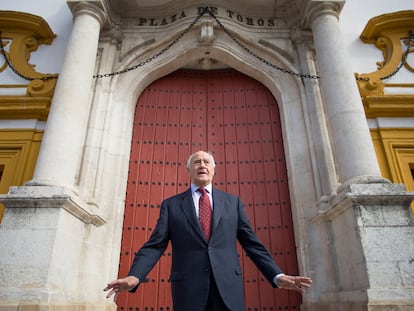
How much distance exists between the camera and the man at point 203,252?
5.77 feet

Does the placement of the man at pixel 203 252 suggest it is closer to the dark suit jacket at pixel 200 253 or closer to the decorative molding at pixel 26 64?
the dark suit jacket at pixel 200 253

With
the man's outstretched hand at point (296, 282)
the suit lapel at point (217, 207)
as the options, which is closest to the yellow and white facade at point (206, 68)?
the man's outstretched hand at point (296, 282)

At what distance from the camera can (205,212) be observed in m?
2.07

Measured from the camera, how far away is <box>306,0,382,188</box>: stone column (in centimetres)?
394

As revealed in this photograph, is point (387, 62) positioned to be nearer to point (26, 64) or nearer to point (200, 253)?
point (200, 253)

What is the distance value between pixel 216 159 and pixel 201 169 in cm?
321

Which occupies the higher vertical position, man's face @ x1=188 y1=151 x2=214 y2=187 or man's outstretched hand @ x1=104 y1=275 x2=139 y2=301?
man's face @ x1=188 y1=151 x2=214 y2=187

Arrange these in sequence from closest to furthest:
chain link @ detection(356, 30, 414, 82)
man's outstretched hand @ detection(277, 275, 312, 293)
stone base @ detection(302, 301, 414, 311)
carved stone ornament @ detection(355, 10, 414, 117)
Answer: man's outstretched hand @ detection(277, 275, 312, 293)
stone base @ detection(302, 301, 414, 311)
carved stone ornament @ detection(355, 10, 414, 117)
chain link @ detection(356, 30, 414, 82)

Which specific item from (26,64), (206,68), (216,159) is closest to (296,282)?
(216,159)

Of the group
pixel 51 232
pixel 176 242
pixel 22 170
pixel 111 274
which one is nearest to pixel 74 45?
pixel 22 170

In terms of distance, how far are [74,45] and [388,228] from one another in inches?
189

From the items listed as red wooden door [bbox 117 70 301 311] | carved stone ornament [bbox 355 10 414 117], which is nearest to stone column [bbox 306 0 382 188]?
carved stone ornament [bbox 355 10 414 117]

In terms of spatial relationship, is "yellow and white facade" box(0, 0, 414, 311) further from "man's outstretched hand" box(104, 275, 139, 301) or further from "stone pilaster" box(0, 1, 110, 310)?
"man's outstretched hand" box(104, 275, 139, 301)

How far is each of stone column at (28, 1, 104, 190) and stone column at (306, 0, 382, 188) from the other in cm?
339
